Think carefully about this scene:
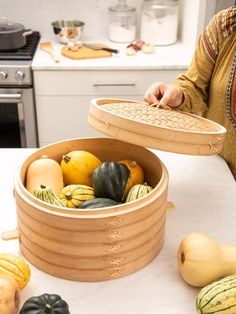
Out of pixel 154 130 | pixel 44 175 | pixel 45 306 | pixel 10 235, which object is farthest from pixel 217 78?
pixel 45 306

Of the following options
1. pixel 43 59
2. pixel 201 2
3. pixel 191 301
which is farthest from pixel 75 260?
pixel 201 2

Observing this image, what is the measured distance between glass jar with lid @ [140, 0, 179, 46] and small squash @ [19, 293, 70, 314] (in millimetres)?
2114

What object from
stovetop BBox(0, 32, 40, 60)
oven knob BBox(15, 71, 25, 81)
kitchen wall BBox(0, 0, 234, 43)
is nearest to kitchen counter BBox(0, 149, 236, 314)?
oven knob BBox(15, 71, 25, 81)

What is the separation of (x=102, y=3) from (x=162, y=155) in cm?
169

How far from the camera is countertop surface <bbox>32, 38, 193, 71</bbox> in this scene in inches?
90.7

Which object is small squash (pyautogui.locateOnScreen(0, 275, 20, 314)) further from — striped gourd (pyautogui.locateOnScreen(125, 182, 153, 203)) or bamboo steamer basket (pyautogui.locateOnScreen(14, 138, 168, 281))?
striped gourd (pyautogui.locateOnScreen(125, 182, 153, 203))

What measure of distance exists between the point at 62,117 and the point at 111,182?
5.07ft

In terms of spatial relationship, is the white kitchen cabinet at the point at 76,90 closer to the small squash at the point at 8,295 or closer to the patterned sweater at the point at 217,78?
the patterned sweater at the point at 217,78

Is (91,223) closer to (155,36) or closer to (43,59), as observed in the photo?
(43,59)

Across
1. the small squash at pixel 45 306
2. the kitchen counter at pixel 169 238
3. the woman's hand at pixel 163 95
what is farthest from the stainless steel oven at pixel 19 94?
the small squash at pixel 45 306

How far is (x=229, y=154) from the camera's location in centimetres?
140

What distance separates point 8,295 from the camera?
76cm

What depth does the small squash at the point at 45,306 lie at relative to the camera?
0.76 meters

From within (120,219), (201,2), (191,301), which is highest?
(201,2)
